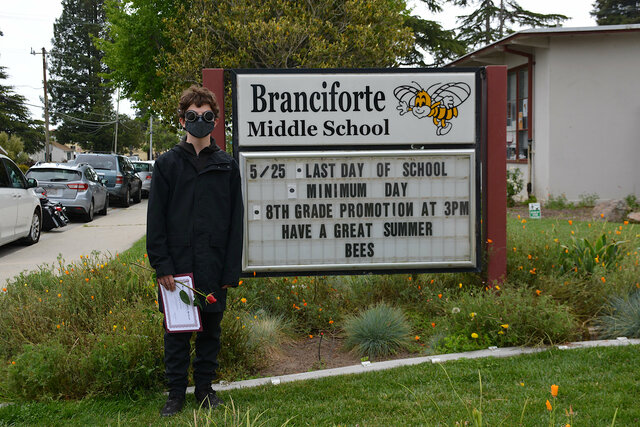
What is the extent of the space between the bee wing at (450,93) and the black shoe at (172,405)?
140 inches

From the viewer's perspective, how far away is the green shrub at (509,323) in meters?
5.33

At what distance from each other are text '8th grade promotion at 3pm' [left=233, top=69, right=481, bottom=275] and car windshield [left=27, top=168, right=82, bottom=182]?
546 inches

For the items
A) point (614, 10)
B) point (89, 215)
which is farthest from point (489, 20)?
point (89, 215)

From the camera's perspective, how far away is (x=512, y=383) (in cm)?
455

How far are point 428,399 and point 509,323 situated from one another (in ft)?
4.43

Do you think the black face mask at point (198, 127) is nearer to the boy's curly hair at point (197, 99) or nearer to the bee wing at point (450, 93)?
the boy's curly hair at point (197, 99)

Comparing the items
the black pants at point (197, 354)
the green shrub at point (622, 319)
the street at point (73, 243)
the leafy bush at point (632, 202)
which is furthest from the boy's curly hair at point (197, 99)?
the leafy bush at point (632, 202)

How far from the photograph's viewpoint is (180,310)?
13.9 ft

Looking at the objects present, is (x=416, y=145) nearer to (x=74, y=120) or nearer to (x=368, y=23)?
(x=368, y=23)

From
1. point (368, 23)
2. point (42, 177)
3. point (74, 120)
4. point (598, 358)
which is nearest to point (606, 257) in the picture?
point (598, 358)

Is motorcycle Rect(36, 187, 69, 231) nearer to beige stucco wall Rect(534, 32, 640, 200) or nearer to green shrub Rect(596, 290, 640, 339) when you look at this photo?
beige stucco wall Rect(534, 32, 640, 200)

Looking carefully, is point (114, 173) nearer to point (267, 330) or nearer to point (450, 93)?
point (450, 93)

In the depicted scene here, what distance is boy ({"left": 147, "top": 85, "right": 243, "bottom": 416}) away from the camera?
421cm

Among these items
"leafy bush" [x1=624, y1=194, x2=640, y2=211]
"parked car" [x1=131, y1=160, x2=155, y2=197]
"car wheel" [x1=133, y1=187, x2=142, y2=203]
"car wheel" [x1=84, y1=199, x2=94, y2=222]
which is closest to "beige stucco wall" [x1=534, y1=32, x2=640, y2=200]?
"leafy bush" [x1=624, y1=194, x2=640, y2=211]
